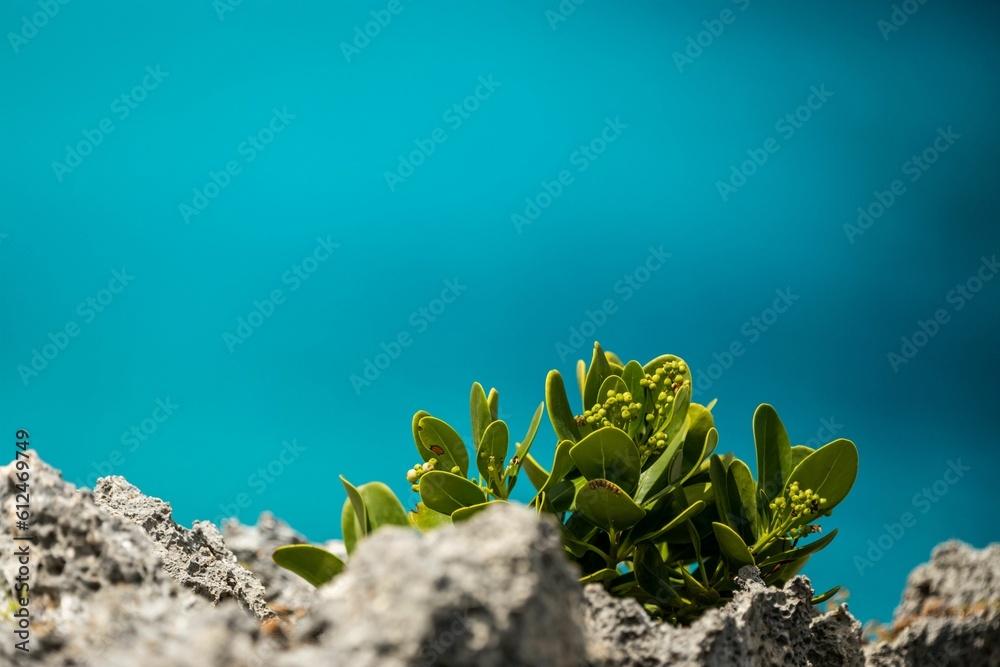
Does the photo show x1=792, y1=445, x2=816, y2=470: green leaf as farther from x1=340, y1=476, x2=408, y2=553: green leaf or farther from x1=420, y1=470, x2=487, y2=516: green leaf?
x1=340, y1=476, x2=408, y2=553: green leaf

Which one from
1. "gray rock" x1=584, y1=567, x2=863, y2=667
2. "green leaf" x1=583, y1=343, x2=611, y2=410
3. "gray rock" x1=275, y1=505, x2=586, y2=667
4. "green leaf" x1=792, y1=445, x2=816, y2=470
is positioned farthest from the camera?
"green leaf" x1=792, y1=445, x2=816, y2=470

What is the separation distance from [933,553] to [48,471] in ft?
7.42

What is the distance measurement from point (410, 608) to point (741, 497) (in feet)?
3.88

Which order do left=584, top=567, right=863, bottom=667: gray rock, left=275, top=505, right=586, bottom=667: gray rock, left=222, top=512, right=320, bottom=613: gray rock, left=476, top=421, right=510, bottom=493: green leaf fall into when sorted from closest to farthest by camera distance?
left=275, top=505, right=586, bottom=667: gray rock < left=584, top=567, right=863, bottom=667: gray rock < left=476, top=421, right=510, bottom=493: green leaf < left=222, top=512, right=320, bottom=613: gray rock

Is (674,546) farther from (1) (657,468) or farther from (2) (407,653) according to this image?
(2) (407,653)

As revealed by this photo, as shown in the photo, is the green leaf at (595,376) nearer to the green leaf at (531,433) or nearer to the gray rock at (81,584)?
the green leaf at (531,433)

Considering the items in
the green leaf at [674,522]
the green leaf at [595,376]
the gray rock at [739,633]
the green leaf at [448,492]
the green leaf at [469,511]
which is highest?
the green leaf at [595,376]

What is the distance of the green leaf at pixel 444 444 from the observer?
6.51 feet

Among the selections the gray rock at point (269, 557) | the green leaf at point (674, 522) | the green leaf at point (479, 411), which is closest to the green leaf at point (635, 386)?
the green leaf at point (674, 522)

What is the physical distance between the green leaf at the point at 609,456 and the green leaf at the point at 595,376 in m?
0.24

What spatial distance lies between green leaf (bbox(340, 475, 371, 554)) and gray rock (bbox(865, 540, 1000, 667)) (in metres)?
1.24

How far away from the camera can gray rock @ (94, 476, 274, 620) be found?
194 cm

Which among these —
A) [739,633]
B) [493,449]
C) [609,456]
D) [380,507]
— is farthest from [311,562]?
[739,633]

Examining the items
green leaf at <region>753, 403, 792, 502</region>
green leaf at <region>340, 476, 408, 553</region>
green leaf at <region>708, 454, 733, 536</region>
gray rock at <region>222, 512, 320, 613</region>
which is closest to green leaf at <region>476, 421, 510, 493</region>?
green leaf at <region>340, 476, 408, 553</region>
